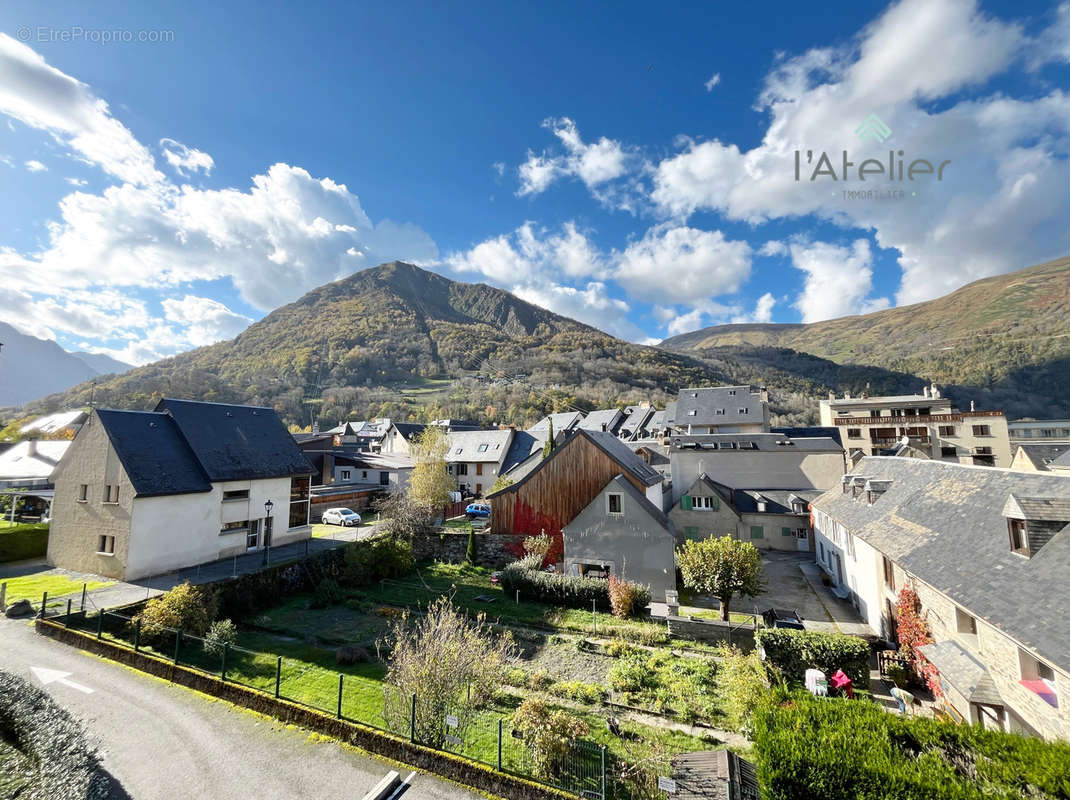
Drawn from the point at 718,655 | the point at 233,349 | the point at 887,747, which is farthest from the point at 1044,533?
the point at 233,349

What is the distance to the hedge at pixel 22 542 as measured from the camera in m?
22.9

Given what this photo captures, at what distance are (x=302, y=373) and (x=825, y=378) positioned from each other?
193 m

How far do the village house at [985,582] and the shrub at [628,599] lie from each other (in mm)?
9707

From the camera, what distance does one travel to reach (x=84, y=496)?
2152cm

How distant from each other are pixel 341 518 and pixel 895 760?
35647 mm

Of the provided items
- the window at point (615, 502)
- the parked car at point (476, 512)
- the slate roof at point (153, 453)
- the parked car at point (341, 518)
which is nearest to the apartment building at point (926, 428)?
the window at point (615, 502)

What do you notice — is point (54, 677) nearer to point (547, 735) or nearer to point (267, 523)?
point (267, 523)

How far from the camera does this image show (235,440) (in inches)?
1049

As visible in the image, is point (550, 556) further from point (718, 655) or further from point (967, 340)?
point (967, 340)

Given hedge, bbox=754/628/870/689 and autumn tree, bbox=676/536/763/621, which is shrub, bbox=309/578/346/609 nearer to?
autumn tree, bbox=676/536/763/621

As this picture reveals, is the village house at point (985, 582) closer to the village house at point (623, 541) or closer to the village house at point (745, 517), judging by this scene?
the village house at point (623, 541)

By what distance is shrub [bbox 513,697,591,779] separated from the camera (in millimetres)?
9281

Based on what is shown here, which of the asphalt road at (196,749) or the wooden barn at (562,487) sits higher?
the wooden barn at (562,487)

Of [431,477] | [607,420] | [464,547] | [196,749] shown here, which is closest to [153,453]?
[196,749]
